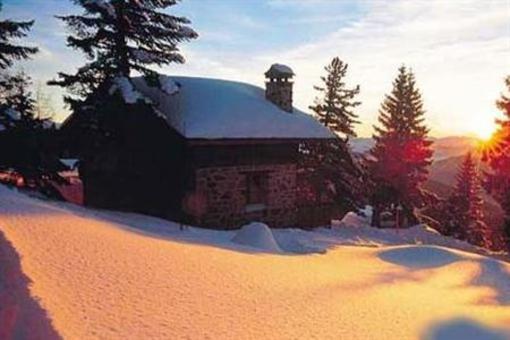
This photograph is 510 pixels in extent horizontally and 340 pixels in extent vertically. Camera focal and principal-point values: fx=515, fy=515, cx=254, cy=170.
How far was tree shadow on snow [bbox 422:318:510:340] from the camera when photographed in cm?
665

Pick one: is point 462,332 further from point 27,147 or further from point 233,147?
point 27,147

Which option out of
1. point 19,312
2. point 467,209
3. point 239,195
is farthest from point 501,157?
point 19,312

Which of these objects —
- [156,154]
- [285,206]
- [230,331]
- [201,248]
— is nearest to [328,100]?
[285,206]

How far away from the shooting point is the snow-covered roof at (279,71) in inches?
794

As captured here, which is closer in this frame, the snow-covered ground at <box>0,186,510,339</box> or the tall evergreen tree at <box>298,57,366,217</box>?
the snow-covered ground at <box>0,186,510,339</box>

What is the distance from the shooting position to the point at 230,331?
205 inches

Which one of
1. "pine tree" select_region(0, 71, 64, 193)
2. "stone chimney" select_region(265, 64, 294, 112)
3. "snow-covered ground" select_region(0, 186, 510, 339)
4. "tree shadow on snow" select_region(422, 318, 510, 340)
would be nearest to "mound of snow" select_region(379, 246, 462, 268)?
"snow-covered ground" select_region(0, 186, 510, 339)

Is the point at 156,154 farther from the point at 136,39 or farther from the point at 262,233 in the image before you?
the point at 262,233

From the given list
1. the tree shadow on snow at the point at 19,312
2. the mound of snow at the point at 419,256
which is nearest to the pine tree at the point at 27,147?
the mound of snow at the point at 419,256

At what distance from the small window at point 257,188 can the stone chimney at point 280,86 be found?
3.31 m

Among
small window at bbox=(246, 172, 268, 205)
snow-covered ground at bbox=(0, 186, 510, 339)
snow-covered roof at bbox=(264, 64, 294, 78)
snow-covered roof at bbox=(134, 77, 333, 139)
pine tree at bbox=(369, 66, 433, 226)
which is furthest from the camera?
pine tree at bbox=(369, 66, 433, 226)

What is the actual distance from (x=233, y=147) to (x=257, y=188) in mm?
2038

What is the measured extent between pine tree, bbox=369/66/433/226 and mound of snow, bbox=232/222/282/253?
1986cm

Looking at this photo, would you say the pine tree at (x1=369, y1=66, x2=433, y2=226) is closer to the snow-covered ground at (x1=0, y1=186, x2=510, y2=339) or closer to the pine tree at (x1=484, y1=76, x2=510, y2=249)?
the pine tree at (x1=484, y1=76, x2=510, y2=249)
